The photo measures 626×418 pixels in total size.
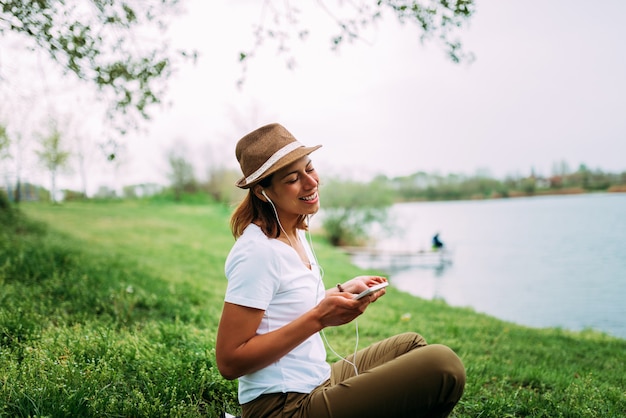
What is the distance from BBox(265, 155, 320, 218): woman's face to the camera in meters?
2.12

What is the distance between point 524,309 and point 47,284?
12134mm

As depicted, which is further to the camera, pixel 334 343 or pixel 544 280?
pixel 544 280

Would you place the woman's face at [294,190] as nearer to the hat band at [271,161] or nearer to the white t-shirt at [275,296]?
the hat band at [271,161]

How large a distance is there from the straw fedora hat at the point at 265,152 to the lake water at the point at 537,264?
10025 mm

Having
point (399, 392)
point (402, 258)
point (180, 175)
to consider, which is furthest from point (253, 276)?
point (180, 175)

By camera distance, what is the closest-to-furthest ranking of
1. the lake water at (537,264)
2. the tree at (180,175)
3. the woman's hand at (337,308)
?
the woman's hand at (337,308) < the lake water at (537,264) < the tree at (180,175)

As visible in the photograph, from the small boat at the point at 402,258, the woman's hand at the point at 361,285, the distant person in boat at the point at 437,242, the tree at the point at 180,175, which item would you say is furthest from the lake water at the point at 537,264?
the tree at the point at 180,175

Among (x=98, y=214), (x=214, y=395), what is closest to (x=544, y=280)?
(x=214, y=395)

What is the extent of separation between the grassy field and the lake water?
215 inches

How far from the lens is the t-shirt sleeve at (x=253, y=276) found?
5.87ft

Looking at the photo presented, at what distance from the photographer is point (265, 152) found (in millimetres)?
2086

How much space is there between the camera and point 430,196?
34.1 meters

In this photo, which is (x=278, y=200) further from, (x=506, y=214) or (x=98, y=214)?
(x=506, y=214)

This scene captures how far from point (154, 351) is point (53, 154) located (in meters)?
30.5
